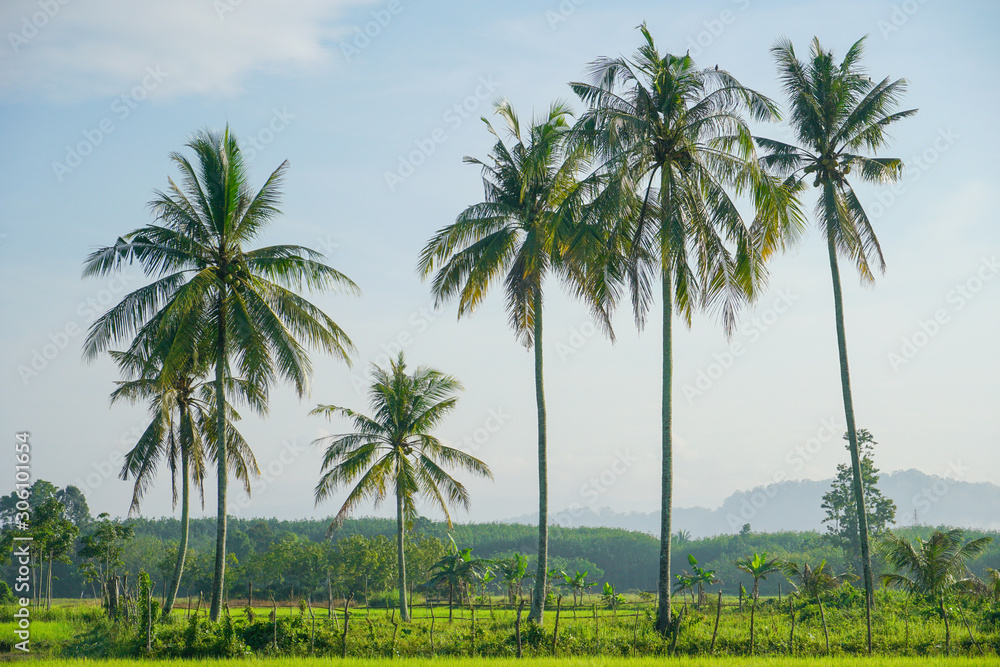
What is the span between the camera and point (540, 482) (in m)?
23.1

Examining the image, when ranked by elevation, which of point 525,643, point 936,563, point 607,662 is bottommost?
point 525,643

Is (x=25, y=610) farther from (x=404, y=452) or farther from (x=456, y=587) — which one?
(x=456, y=587)

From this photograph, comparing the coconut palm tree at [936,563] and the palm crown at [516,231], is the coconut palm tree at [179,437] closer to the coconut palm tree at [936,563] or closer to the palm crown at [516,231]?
the palm crown at [516,231]

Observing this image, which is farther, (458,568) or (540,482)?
(458,568)

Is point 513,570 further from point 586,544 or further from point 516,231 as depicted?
point 586,544

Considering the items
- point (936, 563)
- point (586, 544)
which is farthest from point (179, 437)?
point (586, 544)

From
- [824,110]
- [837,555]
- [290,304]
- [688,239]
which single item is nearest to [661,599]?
[688,239]

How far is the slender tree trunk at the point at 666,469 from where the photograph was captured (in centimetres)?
1955

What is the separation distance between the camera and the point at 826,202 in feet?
85.5

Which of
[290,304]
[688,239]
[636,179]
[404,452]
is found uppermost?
[636,179]

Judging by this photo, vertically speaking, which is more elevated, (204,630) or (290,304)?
(290,304)

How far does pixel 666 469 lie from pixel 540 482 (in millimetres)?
4394

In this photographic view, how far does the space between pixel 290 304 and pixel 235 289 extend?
4.83 feet

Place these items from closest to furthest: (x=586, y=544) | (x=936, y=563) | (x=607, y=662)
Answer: (x=607, y=662), (x=936, y=563), (x=586, y=544)
